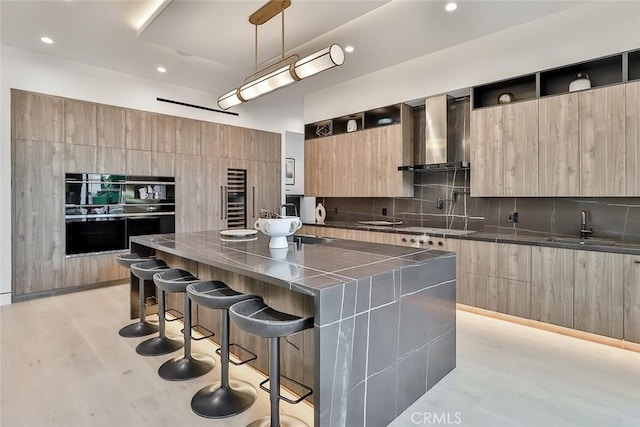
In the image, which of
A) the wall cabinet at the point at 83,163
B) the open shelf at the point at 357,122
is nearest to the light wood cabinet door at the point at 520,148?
the open shelf at the point at 357,122

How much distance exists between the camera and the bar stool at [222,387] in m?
2.01

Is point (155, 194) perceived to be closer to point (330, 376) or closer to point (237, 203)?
point (237, 203)

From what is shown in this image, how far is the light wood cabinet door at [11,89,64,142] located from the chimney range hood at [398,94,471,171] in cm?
456

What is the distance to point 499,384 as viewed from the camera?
231 cm

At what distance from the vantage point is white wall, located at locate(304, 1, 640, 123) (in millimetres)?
2982

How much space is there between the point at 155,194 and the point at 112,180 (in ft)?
2.02

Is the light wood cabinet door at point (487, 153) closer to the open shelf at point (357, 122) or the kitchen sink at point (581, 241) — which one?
the kitchen sink at point (581, 241)

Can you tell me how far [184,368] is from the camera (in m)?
2.46

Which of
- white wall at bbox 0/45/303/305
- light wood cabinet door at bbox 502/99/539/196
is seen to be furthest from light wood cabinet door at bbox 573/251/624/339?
white wall at bbox 0/45/303/305

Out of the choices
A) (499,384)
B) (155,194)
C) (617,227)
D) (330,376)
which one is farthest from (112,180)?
(617,227)

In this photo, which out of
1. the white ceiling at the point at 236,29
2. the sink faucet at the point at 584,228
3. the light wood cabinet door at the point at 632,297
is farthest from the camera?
the sink faucet at the point at 584,228

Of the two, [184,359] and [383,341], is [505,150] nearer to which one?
A: [383,341]

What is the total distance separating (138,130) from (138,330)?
10.3 ft

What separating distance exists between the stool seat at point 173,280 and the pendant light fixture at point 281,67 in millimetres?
1775
